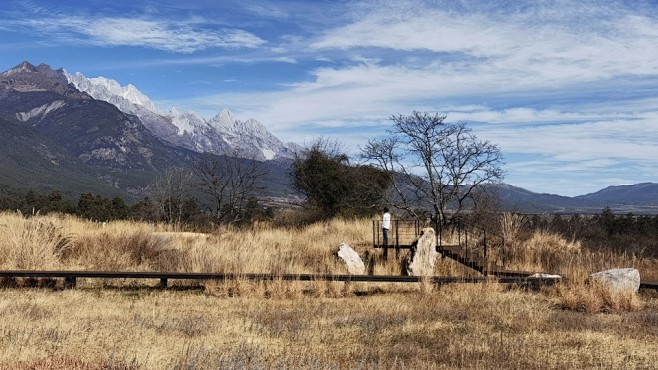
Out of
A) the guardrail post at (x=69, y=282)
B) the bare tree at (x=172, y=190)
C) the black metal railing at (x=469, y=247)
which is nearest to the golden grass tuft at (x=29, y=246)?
the guardrail post at (x=69, y=282)

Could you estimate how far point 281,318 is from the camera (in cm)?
1040

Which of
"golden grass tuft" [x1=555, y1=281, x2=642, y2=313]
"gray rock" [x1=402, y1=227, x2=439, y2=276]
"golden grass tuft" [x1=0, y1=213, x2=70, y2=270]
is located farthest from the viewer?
"gray rock" [x1=402, y1=227, x2=439, y2=276]

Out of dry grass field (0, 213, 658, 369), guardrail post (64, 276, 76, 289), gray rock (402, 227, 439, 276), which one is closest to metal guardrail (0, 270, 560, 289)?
guardrail post (64, 276, 76, 289)

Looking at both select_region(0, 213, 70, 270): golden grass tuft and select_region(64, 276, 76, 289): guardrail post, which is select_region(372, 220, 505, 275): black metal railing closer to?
select_region(64, 276, 76, 289): guardrail post

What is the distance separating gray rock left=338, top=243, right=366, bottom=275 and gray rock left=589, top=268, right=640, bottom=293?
673 centimetres

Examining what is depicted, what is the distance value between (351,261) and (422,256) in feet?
6.85

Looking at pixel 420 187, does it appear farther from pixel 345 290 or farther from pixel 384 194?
pixel 345 290

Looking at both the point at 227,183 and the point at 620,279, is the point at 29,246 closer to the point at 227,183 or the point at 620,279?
the point at 620,279

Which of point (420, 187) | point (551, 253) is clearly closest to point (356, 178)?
point (420, 187)

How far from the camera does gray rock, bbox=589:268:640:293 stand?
12818 millimetres

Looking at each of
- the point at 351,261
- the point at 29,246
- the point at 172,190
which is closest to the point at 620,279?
the point at 351,261

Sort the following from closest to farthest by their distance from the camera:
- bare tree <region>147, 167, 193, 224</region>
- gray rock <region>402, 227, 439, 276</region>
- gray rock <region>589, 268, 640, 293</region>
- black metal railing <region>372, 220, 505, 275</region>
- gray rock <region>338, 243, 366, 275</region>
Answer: gray rock <region>589, 268, 640, 293</region>
gray rock <region>402, 227, 439, 276</region>
gray rock <region>338, 243, 366, 275</region>
black metal railing <region>372, 220, 505, 275</region>
bare tree <region>147, 167, 193, 224</region>

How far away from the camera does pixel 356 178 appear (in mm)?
35469

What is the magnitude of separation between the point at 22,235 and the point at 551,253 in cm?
1668
